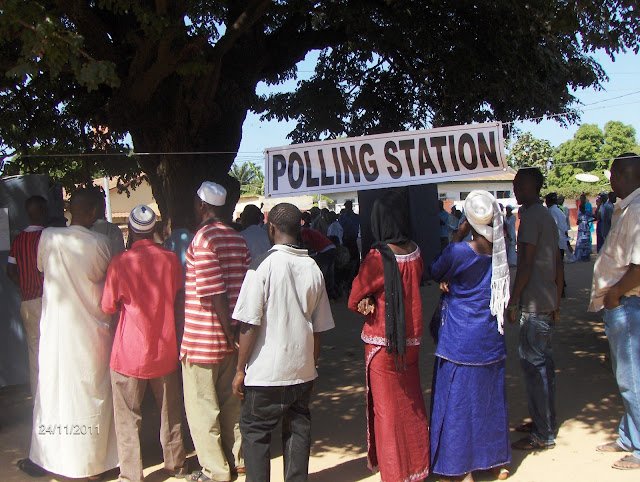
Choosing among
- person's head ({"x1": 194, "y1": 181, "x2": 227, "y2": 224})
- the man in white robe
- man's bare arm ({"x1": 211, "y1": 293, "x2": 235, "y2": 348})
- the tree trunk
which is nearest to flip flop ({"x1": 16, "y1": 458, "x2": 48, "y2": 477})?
the man in white robe

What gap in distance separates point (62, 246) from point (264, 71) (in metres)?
5.46

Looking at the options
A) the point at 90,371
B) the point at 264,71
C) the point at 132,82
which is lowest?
the point at 90,371

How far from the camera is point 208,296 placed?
4.12 m

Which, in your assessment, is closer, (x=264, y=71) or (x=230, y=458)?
(x=230, y=458)

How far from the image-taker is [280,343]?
3.79m

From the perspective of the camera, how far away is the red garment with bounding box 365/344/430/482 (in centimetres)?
407

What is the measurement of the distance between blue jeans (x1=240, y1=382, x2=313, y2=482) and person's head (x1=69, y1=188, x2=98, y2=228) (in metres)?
1.70

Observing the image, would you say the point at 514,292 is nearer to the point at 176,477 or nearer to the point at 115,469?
the point at 176,477

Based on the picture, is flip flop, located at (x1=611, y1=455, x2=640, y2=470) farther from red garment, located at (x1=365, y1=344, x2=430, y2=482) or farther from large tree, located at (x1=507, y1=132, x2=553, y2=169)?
large tree, located at (x1=507, y1=132, x2=553, y2=169)

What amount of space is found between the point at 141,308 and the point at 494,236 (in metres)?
2.31

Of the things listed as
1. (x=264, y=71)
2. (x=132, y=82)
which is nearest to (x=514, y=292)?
(x=132, y=82)

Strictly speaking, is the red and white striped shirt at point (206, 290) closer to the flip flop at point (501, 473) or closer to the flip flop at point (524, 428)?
the flip flop at point (501, 473)

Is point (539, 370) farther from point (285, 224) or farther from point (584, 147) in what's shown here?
point (584, 147)

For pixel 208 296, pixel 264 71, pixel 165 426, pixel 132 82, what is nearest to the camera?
pixel 208 296
